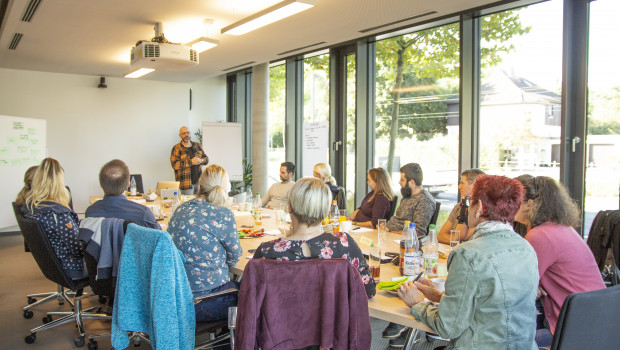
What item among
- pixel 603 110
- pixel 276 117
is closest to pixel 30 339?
pixel 603 110

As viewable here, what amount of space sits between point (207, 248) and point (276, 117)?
240 inches

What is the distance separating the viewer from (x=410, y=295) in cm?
206

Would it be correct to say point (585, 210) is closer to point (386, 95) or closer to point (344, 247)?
point (386, 95)

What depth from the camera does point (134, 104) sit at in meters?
9.77

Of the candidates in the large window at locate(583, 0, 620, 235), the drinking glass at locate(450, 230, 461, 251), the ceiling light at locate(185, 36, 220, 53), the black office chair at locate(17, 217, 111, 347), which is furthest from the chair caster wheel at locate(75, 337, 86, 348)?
the large window at locate(583, 0, 620, 235)

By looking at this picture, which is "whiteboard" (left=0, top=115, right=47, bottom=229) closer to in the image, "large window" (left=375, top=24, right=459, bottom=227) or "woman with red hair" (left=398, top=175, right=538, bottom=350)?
"large window" (left=375, top=24, right=459, bottom=227)

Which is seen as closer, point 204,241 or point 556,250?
point 556,250

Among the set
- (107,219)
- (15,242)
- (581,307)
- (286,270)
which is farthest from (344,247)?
(15,242)

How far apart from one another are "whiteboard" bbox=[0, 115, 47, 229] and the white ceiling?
41.3 inches

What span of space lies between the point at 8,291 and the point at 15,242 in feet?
10.3

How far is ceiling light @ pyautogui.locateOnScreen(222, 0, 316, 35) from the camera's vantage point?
420 cm

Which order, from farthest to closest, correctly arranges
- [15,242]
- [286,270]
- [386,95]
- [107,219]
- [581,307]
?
[15,242] < [386,95] < [107,219] < [286,270] < [581,307]

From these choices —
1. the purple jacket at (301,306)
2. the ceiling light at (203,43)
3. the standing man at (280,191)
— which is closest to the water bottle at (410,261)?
the purple jacket at (301,306)

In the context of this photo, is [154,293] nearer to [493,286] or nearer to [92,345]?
[92,345]
